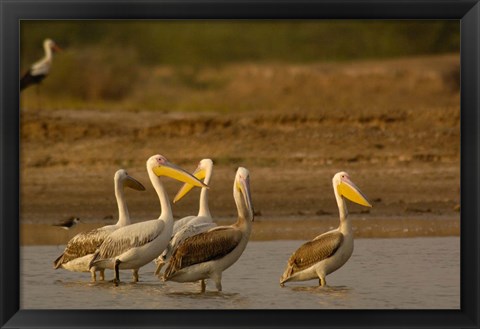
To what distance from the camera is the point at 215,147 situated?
1733 cm

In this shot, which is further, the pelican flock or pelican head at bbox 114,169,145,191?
pelican head at bbox 114,169,145,191

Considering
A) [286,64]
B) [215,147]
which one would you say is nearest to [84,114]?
[215,147]

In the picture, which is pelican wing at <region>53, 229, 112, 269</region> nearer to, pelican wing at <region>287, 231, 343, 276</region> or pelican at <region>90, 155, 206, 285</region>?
pelican at <region>90, 155, 206, 285</region>

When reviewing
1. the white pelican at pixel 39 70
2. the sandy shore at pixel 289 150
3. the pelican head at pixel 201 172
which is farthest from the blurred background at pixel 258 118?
the pelican head at pixel 201 172

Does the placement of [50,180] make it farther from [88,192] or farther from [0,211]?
[0,211]

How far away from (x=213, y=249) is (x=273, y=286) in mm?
1117

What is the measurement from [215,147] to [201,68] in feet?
8.26

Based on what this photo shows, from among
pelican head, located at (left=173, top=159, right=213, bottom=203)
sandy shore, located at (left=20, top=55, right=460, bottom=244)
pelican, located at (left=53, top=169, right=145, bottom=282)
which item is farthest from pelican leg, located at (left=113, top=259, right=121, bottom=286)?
sandy shore, located at (left=20, top=55, right=460, bottom=244)

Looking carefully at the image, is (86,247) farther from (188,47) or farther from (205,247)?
(188,47)

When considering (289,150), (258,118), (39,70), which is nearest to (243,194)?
(289,150)

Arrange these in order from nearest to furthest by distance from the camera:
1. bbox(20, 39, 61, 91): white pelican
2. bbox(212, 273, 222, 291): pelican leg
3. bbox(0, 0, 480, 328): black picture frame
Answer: bbox(0, 0, 480, 328): black picture frame < bbox(212, 273, 222, 291): pelican leg < bbox(20, 39, 61, 91): white pelican

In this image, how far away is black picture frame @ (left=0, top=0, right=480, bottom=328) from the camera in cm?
799

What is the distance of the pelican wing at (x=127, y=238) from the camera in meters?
9.96

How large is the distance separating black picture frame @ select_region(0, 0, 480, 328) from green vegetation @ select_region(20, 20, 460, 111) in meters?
10.9
